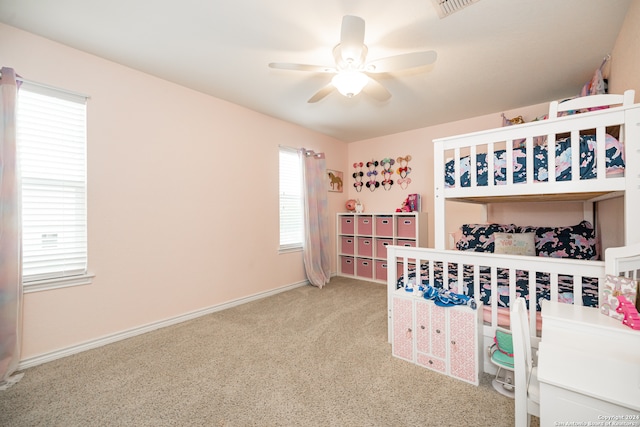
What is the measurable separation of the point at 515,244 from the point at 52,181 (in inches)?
157

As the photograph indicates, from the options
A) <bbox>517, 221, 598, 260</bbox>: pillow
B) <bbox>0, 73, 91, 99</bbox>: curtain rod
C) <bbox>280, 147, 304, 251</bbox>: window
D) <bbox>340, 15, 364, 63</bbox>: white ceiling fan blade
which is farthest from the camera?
<bbox>280, 147, 304, 251</bbox>: window

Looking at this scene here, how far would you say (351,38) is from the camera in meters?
1.58

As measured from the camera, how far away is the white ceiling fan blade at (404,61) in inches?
65.1

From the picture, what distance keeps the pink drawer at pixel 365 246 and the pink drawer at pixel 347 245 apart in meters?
0.11

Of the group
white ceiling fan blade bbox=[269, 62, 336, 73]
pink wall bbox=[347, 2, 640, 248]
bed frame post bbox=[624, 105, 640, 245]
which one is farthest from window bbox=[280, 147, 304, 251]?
bed frame post bbox=[624, 105, 640, 245]

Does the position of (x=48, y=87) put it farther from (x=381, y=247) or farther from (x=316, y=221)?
(x=381, y=247)

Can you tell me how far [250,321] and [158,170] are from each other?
1677 mm

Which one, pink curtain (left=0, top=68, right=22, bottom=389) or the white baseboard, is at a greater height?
pink curtain (left=0, top=68, right=22, bottom=389)

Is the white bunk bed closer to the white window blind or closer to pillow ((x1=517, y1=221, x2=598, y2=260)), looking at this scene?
pillow ((x1=517, y1=221, x2=598, y2=260))

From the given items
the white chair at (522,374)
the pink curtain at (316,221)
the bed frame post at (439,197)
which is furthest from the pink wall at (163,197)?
the white chair at (522,374)

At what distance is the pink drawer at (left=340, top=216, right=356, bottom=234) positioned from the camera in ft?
14.3

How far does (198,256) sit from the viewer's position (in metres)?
2.76

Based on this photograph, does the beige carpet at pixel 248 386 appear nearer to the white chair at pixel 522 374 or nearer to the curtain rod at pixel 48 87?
the white chair at pixel 522 374

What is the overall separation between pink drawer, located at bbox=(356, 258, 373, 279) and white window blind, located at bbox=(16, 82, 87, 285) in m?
3.32
